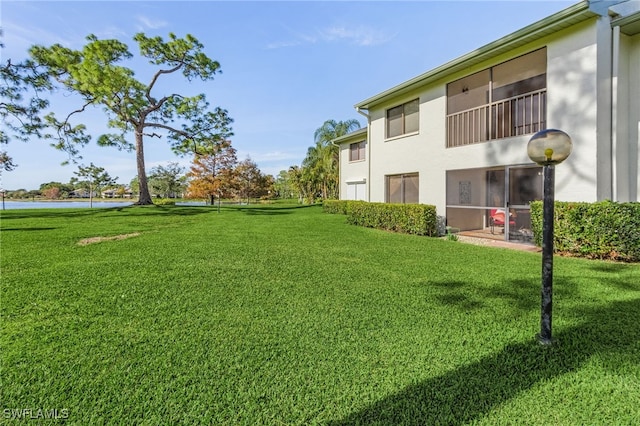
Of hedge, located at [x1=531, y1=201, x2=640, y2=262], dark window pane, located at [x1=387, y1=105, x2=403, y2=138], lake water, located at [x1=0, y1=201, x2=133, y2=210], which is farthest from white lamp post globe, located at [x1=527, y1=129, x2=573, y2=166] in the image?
lake water, located at [x1=0, y1=201, x2=133, y2=210]

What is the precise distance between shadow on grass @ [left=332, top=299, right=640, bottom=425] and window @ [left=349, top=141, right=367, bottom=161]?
48.3 ft

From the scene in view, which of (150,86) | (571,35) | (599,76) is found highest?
(150,86)

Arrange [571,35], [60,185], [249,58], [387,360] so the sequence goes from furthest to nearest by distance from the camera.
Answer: [60,185] → [249,58] → [571,35] → [387,360]

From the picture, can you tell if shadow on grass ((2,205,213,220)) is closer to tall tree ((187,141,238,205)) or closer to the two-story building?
the two-story building

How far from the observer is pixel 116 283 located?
4312 mm

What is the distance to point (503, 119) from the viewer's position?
8742 millimetres

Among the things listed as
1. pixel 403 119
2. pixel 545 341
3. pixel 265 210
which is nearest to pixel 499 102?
pixel 403 119

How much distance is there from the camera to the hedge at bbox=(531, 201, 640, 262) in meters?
5.64

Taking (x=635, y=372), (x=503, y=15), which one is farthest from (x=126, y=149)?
(x=635, y=372)

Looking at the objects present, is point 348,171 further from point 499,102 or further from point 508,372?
point 508,372

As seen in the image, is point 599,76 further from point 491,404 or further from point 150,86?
point 150,86

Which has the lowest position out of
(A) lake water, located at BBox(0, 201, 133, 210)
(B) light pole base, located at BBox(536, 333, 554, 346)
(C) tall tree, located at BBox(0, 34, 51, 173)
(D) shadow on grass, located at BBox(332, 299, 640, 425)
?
(D) shadow on grass, located at BBox(332, 299, 640, 425)

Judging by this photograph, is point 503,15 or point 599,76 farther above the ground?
point 503,15

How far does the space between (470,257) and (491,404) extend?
187 inches
